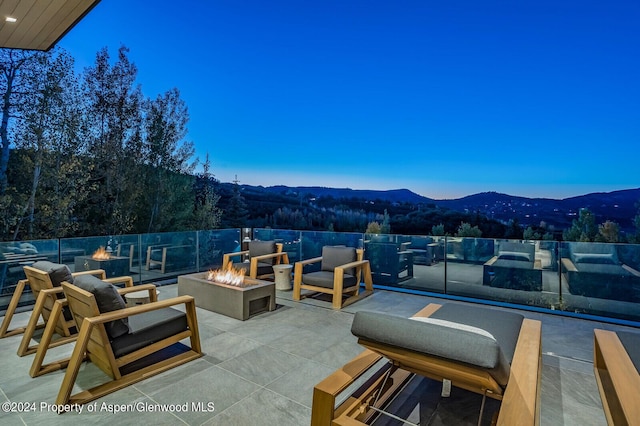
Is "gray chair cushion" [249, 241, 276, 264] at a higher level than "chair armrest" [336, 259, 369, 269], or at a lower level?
higher

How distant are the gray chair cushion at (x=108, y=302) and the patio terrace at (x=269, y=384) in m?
0.45

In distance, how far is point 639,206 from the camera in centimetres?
1004

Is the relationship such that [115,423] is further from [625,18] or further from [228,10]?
[625,18]

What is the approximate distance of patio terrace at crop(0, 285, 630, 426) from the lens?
2.23 meters

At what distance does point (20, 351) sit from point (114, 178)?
7.36 m

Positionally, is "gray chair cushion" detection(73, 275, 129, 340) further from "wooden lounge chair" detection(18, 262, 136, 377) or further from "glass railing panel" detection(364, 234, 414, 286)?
"glass railing panel" detection(364, 234, 414, 286)

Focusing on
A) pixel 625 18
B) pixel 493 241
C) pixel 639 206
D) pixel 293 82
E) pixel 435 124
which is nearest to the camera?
pixel 493 241

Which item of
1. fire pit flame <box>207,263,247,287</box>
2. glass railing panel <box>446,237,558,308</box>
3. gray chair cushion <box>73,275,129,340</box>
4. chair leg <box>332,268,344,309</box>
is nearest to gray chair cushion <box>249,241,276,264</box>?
fire pit flame <box>207,263,247,287</box>

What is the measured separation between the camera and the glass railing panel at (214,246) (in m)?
7.07

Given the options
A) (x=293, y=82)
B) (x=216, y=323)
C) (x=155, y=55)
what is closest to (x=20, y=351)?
(x=216, y=323)

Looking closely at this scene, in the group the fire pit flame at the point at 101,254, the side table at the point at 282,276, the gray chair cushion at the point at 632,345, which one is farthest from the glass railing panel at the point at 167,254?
the gray chair cushion at the point at 632,345

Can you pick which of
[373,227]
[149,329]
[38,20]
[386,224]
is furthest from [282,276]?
[386,224]

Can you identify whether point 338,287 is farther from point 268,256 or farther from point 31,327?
point 31,327

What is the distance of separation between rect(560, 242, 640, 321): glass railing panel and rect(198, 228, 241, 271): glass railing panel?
20.3ft
